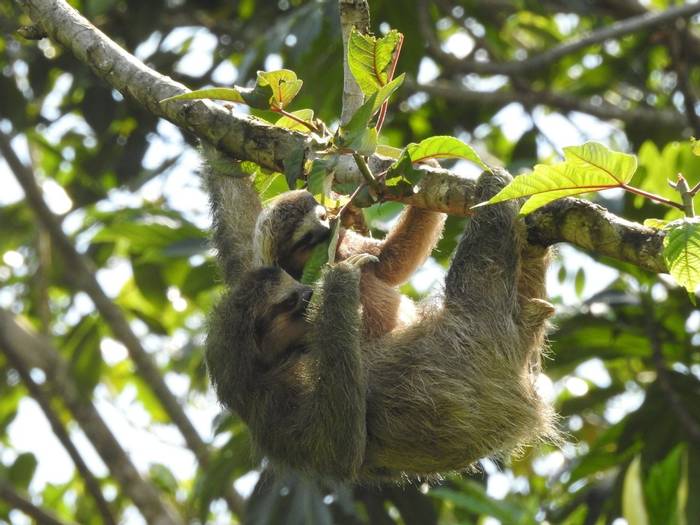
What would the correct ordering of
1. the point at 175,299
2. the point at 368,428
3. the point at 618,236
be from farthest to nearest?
1. the point at 175,299
2. the point at 368,428
3. the point at 618,236

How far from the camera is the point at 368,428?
5977 millimetres

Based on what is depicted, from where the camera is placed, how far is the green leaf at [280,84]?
Result: 4.38 meters

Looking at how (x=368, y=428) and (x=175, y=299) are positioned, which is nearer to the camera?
(x=368, y=428)

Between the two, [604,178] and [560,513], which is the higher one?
[604,178]

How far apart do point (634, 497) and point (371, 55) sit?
5.39 metres

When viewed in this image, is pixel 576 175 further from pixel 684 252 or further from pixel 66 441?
pixel 66 441

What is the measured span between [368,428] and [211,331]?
1.17 metres

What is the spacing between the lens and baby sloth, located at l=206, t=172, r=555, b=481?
5602 mm

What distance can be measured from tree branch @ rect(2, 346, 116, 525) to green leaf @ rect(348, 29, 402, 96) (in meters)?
6.34

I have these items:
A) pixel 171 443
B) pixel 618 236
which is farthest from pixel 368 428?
pixel 171 443

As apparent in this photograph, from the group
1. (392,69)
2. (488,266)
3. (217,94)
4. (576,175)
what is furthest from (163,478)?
(576,175)

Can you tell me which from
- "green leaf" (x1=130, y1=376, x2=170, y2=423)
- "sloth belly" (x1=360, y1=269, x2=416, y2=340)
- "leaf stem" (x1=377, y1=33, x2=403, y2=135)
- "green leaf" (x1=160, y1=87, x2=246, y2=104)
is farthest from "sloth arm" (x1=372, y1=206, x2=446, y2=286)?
"green leaf" (x1=130, y1=376, x2=170, y2=423)

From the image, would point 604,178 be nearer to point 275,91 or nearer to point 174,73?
point 275,91

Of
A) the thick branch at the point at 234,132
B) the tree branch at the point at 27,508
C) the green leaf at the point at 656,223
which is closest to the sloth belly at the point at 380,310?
the thick branch at the point at 234,132
